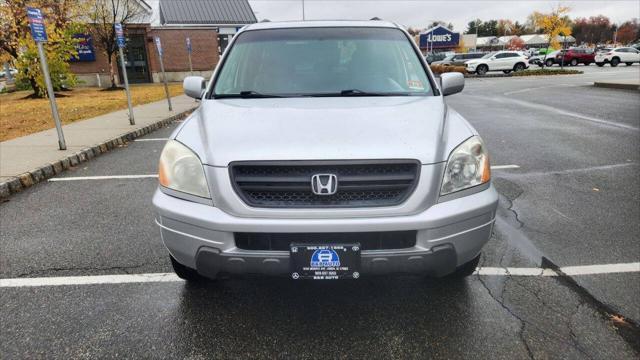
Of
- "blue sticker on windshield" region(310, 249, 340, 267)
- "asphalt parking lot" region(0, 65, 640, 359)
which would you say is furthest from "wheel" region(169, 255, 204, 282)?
"blue sticker on windshield" region(310, 249, 340, 267)

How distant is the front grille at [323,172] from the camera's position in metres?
2.25

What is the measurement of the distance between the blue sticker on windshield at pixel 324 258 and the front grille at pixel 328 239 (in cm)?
5

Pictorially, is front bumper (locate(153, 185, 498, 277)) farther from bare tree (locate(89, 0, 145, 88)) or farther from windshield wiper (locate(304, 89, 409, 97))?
bare tree (locate(89, 0, 145, 88))

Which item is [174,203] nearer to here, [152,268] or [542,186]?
[152,268]

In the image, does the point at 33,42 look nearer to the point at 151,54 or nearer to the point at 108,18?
the point at 108,18

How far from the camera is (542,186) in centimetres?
526

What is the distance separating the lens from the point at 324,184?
7.32ft

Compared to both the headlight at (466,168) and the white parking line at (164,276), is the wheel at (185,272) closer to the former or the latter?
the white parking line at (164,276)

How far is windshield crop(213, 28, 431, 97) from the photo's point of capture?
3264 millimetres

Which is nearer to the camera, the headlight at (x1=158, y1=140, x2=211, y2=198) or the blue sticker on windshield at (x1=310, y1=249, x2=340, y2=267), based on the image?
the blue sticker on windshield at (x1=310, y1=249, x2=340, y2=267)

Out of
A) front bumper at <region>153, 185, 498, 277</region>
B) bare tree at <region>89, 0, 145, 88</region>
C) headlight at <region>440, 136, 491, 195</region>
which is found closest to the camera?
front bumper at <region>153, 185, 498, 277</region>

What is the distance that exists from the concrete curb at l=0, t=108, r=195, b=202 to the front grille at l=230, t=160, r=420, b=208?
4539mm

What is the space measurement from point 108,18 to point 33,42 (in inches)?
276

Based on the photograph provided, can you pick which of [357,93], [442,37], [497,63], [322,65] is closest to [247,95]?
[322,65]
